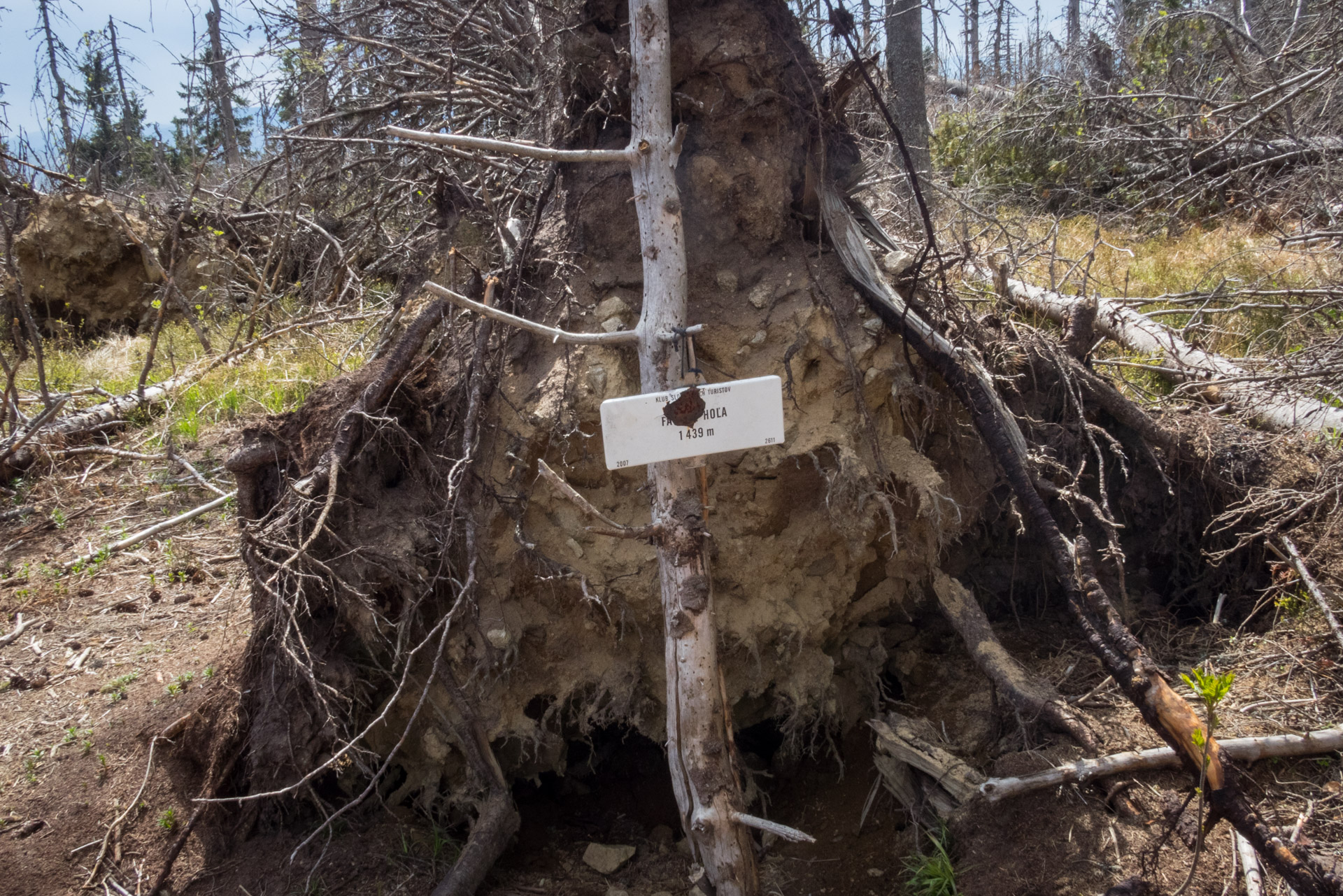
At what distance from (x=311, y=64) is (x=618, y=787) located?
4.33 m

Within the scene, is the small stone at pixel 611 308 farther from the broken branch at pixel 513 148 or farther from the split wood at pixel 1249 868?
the split wood at pixel 1249 868

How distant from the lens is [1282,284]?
467cm

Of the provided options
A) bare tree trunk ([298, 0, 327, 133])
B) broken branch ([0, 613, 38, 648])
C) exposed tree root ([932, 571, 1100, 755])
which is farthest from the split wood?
bare tree trunk ([298, 0, 327, 133])

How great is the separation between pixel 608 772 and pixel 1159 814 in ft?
6.57

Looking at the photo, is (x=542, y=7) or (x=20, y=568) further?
(x=20, y=568)

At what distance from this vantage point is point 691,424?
2.03 metres

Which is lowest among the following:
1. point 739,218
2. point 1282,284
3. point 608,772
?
point 608,772

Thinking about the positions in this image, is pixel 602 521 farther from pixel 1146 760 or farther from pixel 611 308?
pixel 1146 760

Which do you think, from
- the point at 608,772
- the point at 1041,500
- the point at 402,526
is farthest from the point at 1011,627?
the point at 402,526

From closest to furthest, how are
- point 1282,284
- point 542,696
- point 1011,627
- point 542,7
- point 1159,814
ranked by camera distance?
1. point 1159,814
2. point 542,696
3. point 542,7
4. point 1011,627
5. point 1282,284

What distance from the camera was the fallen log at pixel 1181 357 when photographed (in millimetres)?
3361

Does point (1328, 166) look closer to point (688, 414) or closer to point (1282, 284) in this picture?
point (1282, 284)

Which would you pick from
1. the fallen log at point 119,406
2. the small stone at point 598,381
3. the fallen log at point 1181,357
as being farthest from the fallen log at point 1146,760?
the fallen log at point 119,406

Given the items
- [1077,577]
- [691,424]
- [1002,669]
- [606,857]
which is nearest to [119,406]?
[606,857]
